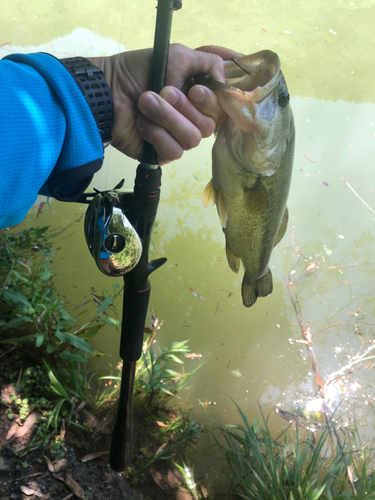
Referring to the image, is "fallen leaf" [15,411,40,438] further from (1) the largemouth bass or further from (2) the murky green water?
(1) the largemouth bass

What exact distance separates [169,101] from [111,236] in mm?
404

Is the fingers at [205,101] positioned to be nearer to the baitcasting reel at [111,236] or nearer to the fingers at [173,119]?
the fingers at [173,119]

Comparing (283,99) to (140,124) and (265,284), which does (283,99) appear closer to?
(140,124)

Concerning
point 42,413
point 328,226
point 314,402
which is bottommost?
point 314,402

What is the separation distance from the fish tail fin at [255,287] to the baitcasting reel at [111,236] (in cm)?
80

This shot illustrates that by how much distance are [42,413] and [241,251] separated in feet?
4.39

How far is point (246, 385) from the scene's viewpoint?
2.29 metres

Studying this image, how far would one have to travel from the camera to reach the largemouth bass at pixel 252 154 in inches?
40.3

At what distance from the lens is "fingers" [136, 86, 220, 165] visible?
96 cm

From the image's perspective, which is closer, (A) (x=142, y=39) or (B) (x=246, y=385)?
A: (B) (x=246, y=385)

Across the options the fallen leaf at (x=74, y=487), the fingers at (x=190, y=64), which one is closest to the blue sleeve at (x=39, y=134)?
the fingers at (x=190, y=64)

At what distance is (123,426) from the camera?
4.60 ft

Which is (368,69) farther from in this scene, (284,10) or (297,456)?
(297,456)

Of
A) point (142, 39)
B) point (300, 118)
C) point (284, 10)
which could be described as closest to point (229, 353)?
point (300, 118)
